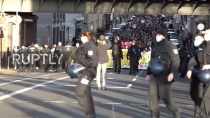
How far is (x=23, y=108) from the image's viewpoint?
1234 cm

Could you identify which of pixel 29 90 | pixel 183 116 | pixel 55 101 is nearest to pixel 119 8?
pixel 29 90

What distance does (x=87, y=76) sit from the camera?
9.16 m

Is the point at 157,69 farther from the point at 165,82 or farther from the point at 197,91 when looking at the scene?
the point at 197,91

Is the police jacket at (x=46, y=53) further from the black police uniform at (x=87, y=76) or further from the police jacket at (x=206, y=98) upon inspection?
the police jacket at (x=206, y=98)

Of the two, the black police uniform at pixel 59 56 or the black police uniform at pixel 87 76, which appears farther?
the black police uniform at pixel 59 56

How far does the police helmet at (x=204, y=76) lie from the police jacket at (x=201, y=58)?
1.04ft

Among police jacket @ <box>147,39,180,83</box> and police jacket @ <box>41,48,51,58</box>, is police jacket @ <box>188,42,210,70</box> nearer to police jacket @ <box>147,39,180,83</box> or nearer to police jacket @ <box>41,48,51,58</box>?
police jacket @ <box>147,39,180,83</box>

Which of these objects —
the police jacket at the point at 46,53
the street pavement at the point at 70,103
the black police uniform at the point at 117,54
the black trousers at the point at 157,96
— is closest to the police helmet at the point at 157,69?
the black trousers at the point at 157,96

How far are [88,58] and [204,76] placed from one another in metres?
2.07

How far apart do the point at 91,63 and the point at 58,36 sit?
72429 mm

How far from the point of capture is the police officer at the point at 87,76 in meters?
9.09

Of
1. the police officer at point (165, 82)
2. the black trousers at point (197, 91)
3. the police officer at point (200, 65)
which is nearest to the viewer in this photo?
the police officer at point (165, 82)

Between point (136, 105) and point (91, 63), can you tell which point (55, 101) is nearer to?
point (136, 105)

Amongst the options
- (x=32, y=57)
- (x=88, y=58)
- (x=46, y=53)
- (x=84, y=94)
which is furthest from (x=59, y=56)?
(x=84, y=94)
